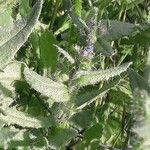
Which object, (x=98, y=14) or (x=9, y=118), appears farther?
(x=98, y=14)

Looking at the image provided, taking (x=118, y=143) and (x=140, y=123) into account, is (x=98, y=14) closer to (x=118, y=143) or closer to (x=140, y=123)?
(x=118, y=143)

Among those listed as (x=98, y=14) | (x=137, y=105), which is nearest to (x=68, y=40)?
(x=98, y=14)

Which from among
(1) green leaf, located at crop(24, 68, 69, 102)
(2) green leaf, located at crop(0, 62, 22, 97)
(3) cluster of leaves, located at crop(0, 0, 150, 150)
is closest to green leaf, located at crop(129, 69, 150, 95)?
(3) cluster of leaves, located at crop(0, 0, 150, 150)

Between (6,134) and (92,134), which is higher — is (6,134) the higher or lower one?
the higher one

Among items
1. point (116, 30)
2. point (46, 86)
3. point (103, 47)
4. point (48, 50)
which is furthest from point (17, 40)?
point (116, 30)

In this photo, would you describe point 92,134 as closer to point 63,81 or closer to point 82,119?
point 82,119

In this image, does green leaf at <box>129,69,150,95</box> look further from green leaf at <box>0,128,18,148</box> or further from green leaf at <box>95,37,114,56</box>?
green leaf at <box>0,128,18,148</box>
